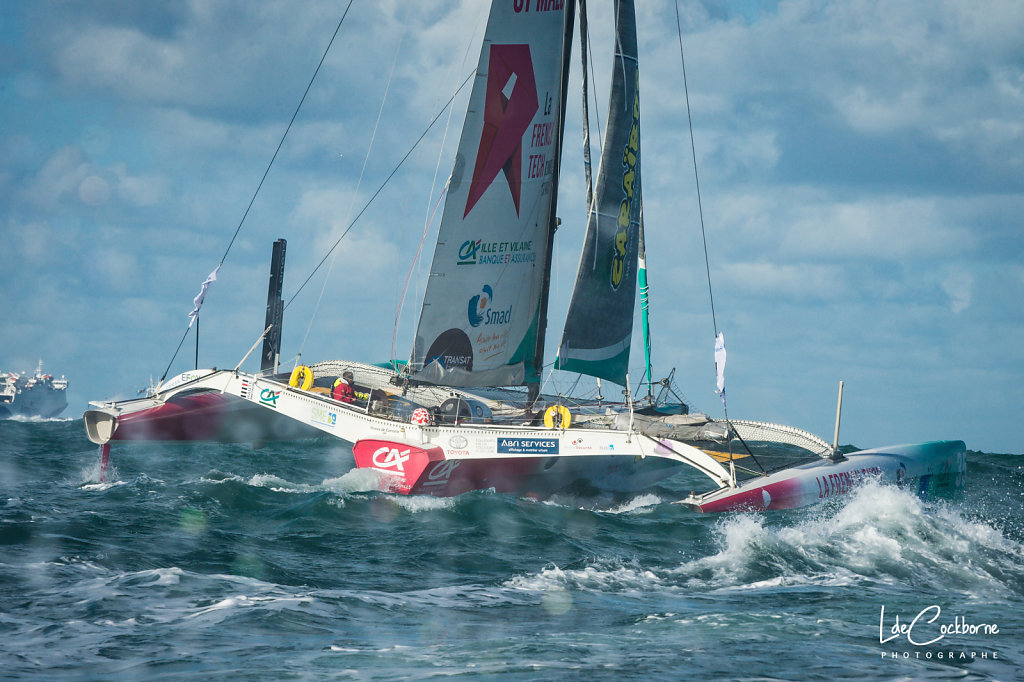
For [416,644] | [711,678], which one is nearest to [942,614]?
[711,678]

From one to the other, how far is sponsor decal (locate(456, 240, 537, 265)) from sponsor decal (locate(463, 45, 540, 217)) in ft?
2.06

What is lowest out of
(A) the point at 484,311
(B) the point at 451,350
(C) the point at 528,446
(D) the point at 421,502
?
(D) the point at 421,502

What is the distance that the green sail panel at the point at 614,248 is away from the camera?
17641mm

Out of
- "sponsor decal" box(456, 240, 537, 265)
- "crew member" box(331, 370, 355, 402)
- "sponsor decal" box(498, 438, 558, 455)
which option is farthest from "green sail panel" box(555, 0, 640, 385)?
"crew member" box(331, 370, 355, 402)

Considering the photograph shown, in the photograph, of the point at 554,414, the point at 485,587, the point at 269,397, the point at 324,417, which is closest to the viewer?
the point at 485,587

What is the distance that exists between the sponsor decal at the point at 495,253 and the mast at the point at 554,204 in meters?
0.47

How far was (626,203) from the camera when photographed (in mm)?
18453

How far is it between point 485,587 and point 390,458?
5.49 m

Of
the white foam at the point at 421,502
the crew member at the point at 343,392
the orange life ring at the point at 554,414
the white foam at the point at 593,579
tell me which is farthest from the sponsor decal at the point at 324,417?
the white foam at the point at 593,579

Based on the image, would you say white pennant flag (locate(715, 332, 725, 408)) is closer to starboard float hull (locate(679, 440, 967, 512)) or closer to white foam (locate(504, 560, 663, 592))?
starboard float hull (locate(679, 440, 967, 512))

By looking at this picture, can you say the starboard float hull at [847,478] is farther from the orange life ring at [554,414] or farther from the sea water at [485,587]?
the orange life ring at [554,414]

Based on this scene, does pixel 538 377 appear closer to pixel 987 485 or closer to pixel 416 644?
pixel 416 644

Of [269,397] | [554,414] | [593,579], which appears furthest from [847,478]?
[269,397]

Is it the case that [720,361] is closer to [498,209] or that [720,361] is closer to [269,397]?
[498,209]
